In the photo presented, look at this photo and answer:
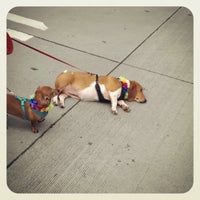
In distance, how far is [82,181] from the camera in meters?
3.14

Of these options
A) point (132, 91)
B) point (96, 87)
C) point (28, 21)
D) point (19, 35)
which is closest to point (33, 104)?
point (96, 87)

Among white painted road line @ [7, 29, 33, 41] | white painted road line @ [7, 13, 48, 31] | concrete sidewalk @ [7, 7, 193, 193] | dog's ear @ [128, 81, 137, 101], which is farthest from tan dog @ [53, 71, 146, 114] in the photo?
white painted road line @ [7, 13, 48, 31]

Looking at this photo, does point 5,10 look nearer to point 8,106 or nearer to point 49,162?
point 8,106

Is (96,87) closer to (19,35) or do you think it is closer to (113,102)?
(113,102)

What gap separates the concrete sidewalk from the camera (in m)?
3.19

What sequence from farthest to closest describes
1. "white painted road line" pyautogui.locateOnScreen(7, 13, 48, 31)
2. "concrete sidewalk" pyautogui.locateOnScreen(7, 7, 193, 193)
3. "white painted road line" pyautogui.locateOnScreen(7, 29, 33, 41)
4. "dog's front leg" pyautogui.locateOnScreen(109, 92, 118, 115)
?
1. "white painted road line" pyautogui.locateOnScreen(7, 13, 48, 31)
2. "white painted road line" pyautogui.locateOnScreen(7, 29, 33, 41)
3. "dog's front leg" pyautogui.locateOnScreen(109, 92, 118, 115)
4. "concrete sidewalk" pyautogui.locateOnScreen(7, 7, 193, 193)

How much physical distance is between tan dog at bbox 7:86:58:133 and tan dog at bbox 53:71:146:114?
0.72 metres

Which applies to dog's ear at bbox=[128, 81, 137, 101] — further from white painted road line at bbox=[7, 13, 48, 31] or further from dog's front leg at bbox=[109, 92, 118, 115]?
white painted road line at bbox=[7, 13, 48, 31]

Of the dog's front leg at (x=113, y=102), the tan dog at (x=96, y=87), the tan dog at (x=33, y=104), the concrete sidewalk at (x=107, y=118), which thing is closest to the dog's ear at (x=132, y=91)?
the tan dog at (x=96, y=87)

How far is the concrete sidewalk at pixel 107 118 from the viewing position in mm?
3189

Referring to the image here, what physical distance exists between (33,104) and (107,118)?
1.12 metres

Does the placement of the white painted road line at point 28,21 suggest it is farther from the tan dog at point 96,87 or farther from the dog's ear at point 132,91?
the dog's ear at point 132,91

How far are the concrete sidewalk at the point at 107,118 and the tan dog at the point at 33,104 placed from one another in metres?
0.36
